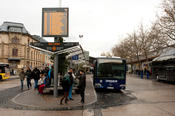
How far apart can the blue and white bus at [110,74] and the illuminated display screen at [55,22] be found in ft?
15.6

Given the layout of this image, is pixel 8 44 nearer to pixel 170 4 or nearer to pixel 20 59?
pixel 20 59

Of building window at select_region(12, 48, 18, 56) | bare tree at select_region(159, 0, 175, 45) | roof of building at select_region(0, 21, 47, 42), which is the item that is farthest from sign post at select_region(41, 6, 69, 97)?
roof of building at select_region(0, 21, 47, 42)

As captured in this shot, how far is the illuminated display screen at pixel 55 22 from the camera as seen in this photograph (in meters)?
10.1

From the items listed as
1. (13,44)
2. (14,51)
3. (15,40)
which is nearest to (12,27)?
(15,40)

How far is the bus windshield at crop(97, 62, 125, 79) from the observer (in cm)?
1332

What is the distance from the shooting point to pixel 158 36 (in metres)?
23.7

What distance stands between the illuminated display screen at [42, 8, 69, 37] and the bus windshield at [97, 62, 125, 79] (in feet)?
15.7

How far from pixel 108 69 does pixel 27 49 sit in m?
47.0

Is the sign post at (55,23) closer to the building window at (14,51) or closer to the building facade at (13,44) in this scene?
the building facade at (13,44)

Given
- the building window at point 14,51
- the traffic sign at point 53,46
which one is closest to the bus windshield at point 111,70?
the traffic sign at point 53,46

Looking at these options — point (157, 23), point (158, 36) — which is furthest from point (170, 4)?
point (158, 36)

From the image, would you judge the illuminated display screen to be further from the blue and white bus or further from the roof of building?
the roof of building

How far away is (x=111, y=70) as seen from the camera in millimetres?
13422

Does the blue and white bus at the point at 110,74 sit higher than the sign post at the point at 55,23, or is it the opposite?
the sign post at the point at 55,23
